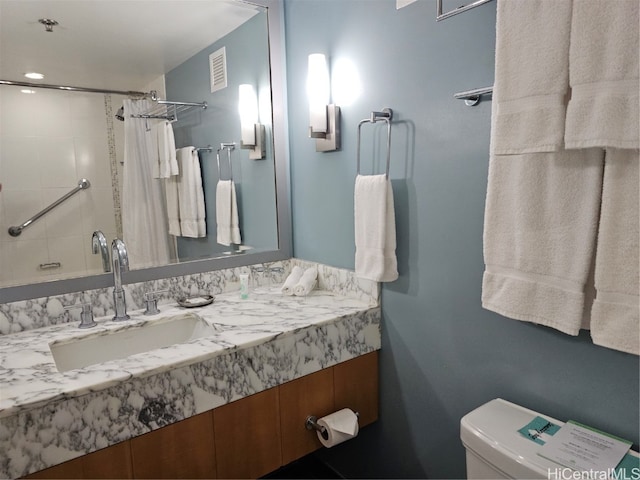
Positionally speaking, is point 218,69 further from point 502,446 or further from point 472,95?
point 502,446

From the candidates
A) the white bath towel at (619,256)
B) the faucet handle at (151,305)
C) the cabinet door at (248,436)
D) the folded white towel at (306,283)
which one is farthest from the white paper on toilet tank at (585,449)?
the faucet handle at (151,305)

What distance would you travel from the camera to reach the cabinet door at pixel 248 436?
4.03 feet

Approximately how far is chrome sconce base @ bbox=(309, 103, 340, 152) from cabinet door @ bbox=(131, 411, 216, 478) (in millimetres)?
1056

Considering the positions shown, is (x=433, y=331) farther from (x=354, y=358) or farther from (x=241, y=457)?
(x=241, y=457)

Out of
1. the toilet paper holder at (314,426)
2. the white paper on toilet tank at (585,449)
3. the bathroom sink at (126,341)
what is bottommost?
the toilet paper holder at (314,426)

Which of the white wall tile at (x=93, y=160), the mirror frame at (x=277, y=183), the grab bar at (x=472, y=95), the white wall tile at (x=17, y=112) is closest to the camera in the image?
the grab bar at (x=472, y=95)

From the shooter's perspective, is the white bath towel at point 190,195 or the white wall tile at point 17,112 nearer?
the white wall tile at point 17,112

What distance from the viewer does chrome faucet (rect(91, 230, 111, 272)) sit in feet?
4.87

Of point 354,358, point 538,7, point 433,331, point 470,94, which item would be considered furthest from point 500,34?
point 354,358

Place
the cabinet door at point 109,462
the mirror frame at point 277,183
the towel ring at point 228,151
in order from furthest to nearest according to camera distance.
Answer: the towel ring at point 228,151, the mirror frame at point 277,183, the cabinet door at point 109,462

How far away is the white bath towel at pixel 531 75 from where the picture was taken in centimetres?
89

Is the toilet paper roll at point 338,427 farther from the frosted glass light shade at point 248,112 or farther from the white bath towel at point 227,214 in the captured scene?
the frosted glass light shade at point 248,112

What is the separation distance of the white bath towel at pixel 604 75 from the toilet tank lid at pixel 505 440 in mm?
689

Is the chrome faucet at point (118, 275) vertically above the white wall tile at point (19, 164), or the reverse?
the white wall tile at point (19, 164)
